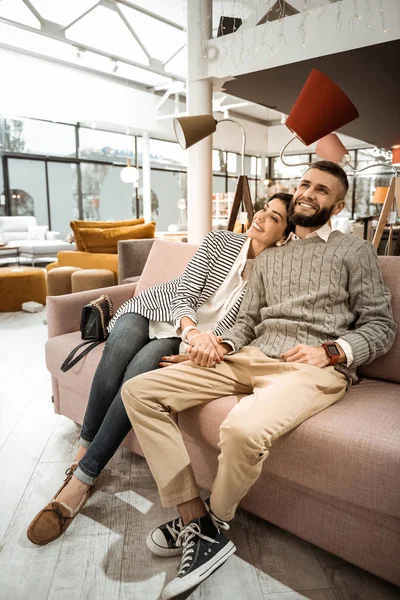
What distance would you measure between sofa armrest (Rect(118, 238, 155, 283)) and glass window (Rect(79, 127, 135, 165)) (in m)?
7.10

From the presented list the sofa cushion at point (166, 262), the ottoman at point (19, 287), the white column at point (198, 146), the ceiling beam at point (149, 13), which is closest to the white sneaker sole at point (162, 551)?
the sofa cushion at point (166, 262)

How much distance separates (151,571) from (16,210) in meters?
9.45

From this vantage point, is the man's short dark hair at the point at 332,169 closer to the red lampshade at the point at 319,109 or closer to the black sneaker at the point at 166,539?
the red lampshade at the point at 319,109

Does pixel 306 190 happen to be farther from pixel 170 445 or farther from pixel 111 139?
pixel 111 139

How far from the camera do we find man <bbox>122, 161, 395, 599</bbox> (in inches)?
49.5

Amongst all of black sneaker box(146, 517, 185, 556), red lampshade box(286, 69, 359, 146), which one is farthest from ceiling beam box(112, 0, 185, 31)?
black sneaker box(146, 517, 185, 556)

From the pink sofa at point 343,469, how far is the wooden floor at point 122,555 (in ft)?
0.29

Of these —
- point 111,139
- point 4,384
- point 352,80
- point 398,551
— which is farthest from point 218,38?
point 111,139

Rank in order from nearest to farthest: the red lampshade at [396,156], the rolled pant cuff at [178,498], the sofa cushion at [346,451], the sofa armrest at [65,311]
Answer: the sofa cushion at [346,451]
the rolled pant cuff at [178,498]
the sofa armrest at [65,311]
the red lampshade at [396,156]

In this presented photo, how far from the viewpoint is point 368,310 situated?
1.53 meters

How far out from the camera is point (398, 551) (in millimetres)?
1176

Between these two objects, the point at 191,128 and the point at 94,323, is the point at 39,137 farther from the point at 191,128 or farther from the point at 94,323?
the point at 94,323

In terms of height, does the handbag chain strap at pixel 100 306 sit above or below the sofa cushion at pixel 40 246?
above

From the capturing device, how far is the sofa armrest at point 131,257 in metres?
4.20
